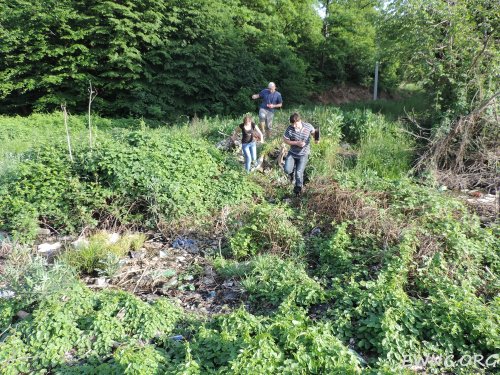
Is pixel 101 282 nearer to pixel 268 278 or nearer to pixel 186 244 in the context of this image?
pixel 186 244

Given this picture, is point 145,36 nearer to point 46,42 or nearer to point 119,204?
point 46,42

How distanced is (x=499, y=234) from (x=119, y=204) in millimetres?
5819

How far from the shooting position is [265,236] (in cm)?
561

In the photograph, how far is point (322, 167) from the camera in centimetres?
802

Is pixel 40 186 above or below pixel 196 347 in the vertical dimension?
above

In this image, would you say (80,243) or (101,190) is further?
(101,190)

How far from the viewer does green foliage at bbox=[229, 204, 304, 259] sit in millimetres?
5477

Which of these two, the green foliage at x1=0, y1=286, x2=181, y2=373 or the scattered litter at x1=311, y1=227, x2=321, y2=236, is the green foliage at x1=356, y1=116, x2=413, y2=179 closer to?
the scattered litter at x1=311, y1=227, x2=321, y2=236

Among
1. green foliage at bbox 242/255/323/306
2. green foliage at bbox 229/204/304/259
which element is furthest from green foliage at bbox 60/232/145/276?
green foliage at bbox 242/255/323/306

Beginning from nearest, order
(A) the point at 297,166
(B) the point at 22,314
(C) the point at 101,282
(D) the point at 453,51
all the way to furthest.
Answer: (B) the point at 22,314 < (C) the point at 101,282 < (A) the point at 297,166 < (D) the point at 453,51

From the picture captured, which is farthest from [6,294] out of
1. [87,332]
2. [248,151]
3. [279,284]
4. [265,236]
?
[248,151]

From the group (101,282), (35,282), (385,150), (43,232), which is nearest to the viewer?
(35,282)

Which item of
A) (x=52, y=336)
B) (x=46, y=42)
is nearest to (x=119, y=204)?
(x=52, y=336)

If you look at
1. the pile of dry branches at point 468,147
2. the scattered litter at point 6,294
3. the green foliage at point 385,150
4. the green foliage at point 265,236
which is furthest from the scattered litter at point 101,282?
the pile of dry branches at point 468,147
